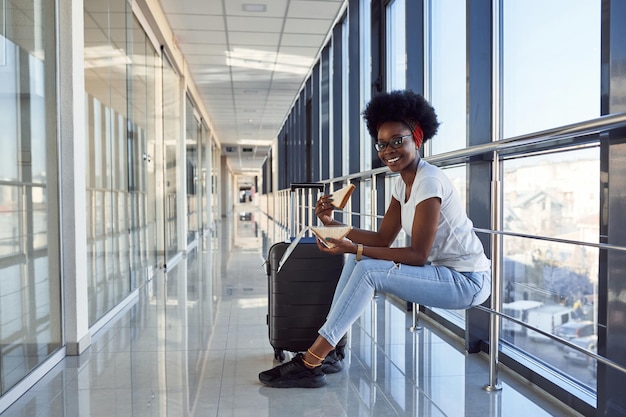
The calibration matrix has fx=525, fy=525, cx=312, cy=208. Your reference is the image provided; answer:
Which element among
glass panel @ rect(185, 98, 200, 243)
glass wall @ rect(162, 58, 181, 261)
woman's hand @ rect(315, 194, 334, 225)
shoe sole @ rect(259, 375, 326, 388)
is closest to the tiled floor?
shoe sole @ rect(259, 375, 326, 388)

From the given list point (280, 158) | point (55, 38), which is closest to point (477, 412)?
point (55, 38)

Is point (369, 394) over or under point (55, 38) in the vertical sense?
under

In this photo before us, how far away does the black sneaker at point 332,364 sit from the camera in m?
2.03

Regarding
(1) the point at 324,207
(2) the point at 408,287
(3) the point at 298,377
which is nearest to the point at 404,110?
(1) the point at 324,207

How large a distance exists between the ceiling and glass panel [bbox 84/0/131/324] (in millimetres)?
1386

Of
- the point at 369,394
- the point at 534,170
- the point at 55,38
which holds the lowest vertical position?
the point at 369,394

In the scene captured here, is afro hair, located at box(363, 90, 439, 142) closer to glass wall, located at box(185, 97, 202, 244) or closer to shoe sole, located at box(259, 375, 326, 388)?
shoe sole, located at box(259, 375, 326, 388)

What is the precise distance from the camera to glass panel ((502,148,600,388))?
5.16ft

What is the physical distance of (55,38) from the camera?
229 cm

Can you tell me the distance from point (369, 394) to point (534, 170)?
1.00 meters

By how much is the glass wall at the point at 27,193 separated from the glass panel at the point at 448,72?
1.82 meters

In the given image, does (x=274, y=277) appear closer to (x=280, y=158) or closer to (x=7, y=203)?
(x=7, y=203)

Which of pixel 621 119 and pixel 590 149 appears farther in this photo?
pixel 590 149

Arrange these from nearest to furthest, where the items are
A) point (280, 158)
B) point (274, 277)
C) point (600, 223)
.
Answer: point (600, 223) < point (274, 277) < point (280, 158)
